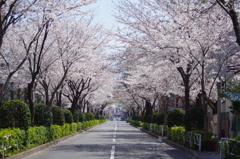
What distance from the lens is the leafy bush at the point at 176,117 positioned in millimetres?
21984

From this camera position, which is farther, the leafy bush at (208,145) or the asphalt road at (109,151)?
the leafy bush at (208,145)

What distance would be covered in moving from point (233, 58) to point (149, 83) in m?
15.3

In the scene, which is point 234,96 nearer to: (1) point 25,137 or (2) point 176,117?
(1) point 25,137

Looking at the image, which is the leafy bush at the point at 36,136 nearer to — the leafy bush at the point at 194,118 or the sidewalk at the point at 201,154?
the sidewalk at the point at 201,154

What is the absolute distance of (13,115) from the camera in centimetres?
1307

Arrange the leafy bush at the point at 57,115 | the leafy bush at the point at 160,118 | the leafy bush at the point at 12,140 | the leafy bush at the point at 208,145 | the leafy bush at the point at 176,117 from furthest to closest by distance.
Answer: the leafy bush at the point at 160,118 < the leafy bush at the point at 57,115 < the leafy bush at the point at 176,117 < the leafy bush at the point at 208,145 < the leafy bush at the point at 12,140

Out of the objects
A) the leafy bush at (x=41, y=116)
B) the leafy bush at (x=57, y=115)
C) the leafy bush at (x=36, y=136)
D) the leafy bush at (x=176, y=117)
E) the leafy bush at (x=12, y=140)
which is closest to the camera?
the leafy bush at (x=12, y=140)

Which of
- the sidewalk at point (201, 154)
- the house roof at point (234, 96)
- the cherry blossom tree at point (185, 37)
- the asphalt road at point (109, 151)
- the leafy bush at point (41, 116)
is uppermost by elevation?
the cherry blossom tree at point (185, 37)

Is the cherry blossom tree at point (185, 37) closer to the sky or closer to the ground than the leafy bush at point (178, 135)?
closer to the sky

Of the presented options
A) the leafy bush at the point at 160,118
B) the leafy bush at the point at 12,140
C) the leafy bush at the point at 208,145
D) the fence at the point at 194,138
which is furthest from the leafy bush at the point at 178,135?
the leafy bush at the point at 160,118

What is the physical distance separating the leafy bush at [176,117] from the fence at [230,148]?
10430 millimetres

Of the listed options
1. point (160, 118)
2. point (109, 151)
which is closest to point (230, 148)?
point (109, 151)

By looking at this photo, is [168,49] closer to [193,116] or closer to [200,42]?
[200,42]

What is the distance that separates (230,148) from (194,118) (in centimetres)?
612
